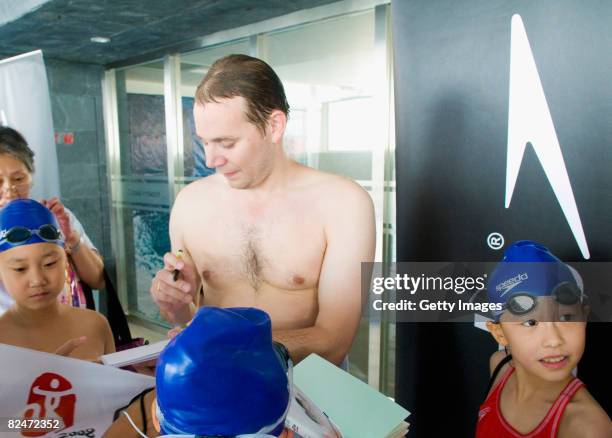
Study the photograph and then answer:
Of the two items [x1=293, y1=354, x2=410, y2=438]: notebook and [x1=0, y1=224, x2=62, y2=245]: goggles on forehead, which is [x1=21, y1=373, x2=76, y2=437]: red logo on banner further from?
[x1=293, y1=354, x2=410, y2=438]: notebook

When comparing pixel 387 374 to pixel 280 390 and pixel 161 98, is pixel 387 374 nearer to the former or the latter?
pixel 280 390

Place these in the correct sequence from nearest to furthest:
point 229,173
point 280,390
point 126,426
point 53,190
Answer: point 280,390 < point 126,426 < point 229,173 < point 53,190

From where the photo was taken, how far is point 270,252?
154 cm

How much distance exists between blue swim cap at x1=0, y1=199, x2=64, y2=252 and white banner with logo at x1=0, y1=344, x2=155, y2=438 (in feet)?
1.10

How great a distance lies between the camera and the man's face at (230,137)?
134 centimetres

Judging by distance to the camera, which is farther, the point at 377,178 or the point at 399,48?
the point at 377,178

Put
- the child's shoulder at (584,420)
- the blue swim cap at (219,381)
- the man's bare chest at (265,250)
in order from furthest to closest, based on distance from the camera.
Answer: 1. the man's bare chest at (265,250)
2. the child's shoulder at (584,420)
3. the blue swim cap at (219,381)

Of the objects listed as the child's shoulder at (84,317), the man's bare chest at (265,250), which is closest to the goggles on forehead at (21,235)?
the child's shoulder at (84,317)

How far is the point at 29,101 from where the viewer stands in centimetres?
247

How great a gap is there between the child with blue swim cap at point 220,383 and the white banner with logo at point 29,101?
2357mm

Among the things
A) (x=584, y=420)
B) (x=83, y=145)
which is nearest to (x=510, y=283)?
(x=584, y=420)

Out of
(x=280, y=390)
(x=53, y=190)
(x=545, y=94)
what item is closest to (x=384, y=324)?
(x=545, y=94)

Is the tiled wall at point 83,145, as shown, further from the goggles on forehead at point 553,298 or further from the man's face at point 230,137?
the goggles on forehead at point 553,298

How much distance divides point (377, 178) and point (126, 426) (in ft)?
7.93
